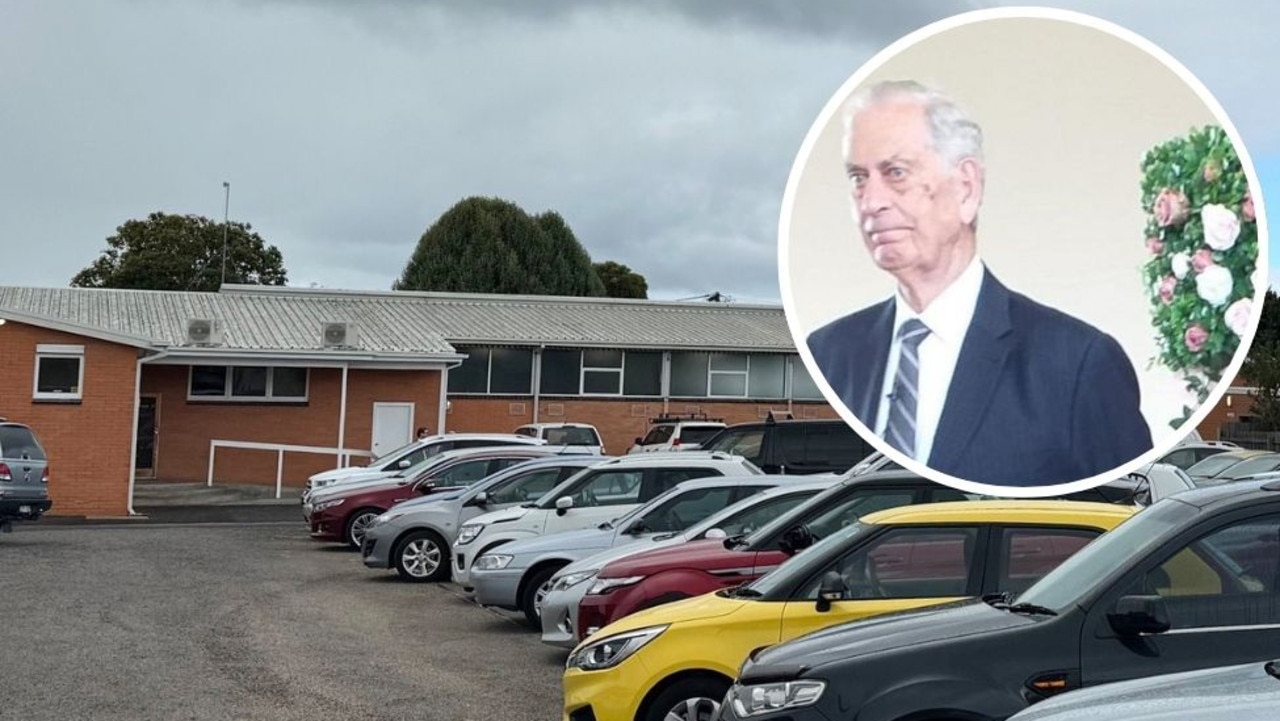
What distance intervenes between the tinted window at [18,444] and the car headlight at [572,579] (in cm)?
1354

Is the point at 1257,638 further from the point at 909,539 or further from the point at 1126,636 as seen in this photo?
the point at 909,539

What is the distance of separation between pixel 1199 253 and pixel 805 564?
2669mm

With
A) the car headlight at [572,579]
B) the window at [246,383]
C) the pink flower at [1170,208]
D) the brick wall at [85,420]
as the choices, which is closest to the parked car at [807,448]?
the car headlight at [572,579]

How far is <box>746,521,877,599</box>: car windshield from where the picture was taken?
351 inches

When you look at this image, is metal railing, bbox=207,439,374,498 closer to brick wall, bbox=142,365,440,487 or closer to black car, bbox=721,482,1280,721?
brick wall, bbox=142,365,440,487

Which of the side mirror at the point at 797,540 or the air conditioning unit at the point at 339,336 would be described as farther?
the air conditioning unit at the point at 339,336

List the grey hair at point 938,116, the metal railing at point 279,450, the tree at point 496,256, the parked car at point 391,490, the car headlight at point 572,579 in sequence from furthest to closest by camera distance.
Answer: the tree at point 496,256 < the metal railing at point 279,450 < the parked car at point 391,490 < the car headlight at point 572,579 < the grey hair at point 938,116

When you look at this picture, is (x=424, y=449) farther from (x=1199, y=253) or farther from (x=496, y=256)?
(x=496, y=256)

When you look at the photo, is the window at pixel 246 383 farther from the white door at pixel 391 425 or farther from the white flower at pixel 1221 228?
the white flower at pixel 1221 228

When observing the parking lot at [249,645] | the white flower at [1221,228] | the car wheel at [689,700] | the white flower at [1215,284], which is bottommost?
the parking lot at [249,645]

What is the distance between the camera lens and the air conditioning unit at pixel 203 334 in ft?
125

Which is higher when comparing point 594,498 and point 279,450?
point 594,498

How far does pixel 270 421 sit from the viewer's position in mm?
40469

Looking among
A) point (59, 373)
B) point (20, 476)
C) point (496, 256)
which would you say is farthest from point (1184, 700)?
point (496, 256)
